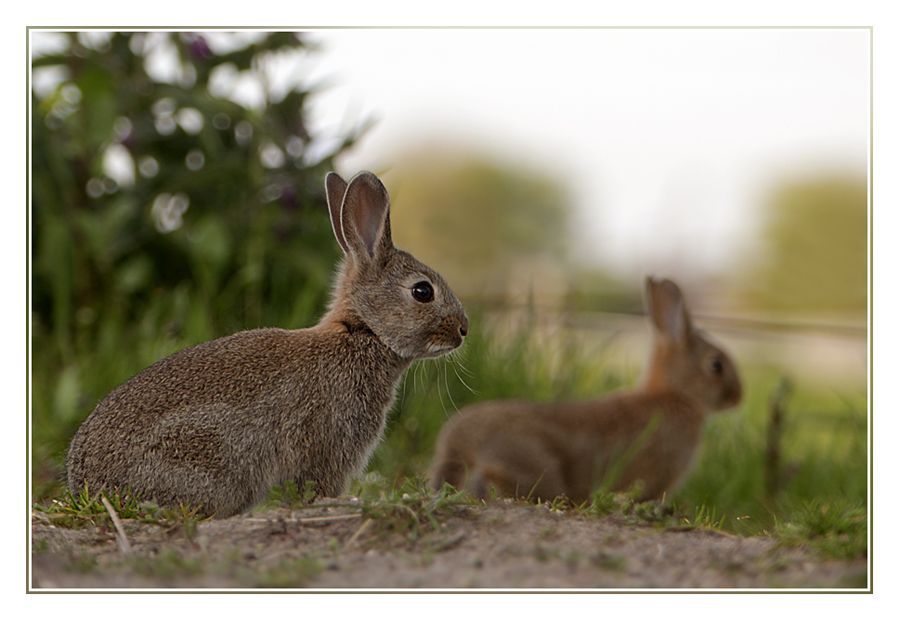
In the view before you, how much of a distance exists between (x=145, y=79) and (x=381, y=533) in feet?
17.0

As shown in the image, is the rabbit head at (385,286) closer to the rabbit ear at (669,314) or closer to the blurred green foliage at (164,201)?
the blurred green foliage at (164,201)

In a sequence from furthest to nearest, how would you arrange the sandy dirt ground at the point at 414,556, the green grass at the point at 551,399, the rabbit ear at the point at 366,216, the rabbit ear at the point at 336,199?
the rabbit ear at the point at 336,199 < the rabbit ear at the point at 366,216 < the green grass at the point at 551,399 < the sandy dirt ground at the point at 414,556

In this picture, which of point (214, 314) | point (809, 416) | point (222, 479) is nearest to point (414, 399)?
point (214, 314)

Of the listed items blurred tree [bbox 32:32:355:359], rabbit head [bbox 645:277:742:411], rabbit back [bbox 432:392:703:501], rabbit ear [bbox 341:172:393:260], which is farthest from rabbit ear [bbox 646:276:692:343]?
rabbit ear [bbox 341:172:393:260]

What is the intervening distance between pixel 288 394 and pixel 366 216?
3.07ft

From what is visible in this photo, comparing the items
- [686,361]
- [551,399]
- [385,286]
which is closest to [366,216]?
[385,286]

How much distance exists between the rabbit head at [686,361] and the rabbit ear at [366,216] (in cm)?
341

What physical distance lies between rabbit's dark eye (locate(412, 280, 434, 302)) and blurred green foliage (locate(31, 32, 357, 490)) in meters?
2.27

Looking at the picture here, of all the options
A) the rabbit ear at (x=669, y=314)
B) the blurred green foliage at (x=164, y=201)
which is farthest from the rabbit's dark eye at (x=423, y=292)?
the rabbit ear at (x=669, y=314)

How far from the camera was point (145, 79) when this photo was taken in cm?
829

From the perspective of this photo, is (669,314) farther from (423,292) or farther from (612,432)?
(423,292)

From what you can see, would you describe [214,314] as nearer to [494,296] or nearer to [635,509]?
[494,296]

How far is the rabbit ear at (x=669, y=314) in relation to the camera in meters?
8.12

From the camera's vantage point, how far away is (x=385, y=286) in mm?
5199
